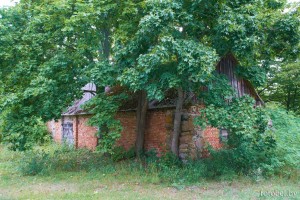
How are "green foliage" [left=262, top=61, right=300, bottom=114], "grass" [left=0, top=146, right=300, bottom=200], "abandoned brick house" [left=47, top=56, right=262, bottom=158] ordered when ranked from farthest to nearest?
"green foliage" [left=262, top=61, right=300, bottom=114], "abandoned brick house" [left=47, top=56, right=262, bottom=158], "grass" [left=0, top=146, right=300, bottom=200]

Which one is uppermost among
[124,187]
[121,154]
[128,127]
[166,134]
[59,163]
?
[128,127]

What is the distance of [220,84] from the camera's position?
1003cm

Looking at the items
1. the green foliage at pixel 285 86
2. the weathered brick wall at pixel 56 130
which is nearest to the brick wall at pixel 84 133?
the weathered brick wall at pixel 56 130

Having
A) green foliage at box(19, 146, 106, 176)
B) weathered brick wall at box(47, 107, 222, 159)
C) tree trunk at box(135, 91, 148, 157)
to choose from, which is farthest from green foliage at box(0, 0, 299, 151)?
weathered brick wall at box(47, 107, 222, 159)

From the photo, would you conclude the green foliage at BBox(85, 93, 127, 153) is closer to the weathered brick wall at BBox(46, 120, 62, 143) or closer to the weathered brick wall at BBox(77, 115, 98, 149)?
the weathered brick wall at BBox(77, 115, 98, 149)

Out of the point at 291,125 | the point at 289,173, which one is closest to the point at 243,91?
the point at 291,125

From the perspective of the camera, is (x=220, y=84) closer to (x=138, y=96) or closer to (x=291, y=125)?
(x=291, y=125)

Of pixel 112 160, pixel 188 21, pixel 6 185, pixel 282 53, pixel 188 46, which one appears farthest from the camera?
pixel 112 160

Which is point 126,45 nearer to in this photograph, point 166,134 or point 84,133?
point 166,134

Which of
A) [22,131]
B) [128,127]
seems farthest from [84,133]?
[22,131]

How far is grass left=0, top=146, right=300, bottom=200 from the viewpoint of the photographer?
8.30 m

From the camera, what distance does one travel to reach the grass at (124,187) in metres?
8.30

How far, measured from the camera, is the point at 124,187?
9.37 metres

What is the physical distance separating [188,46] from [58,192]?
18.0 feet
